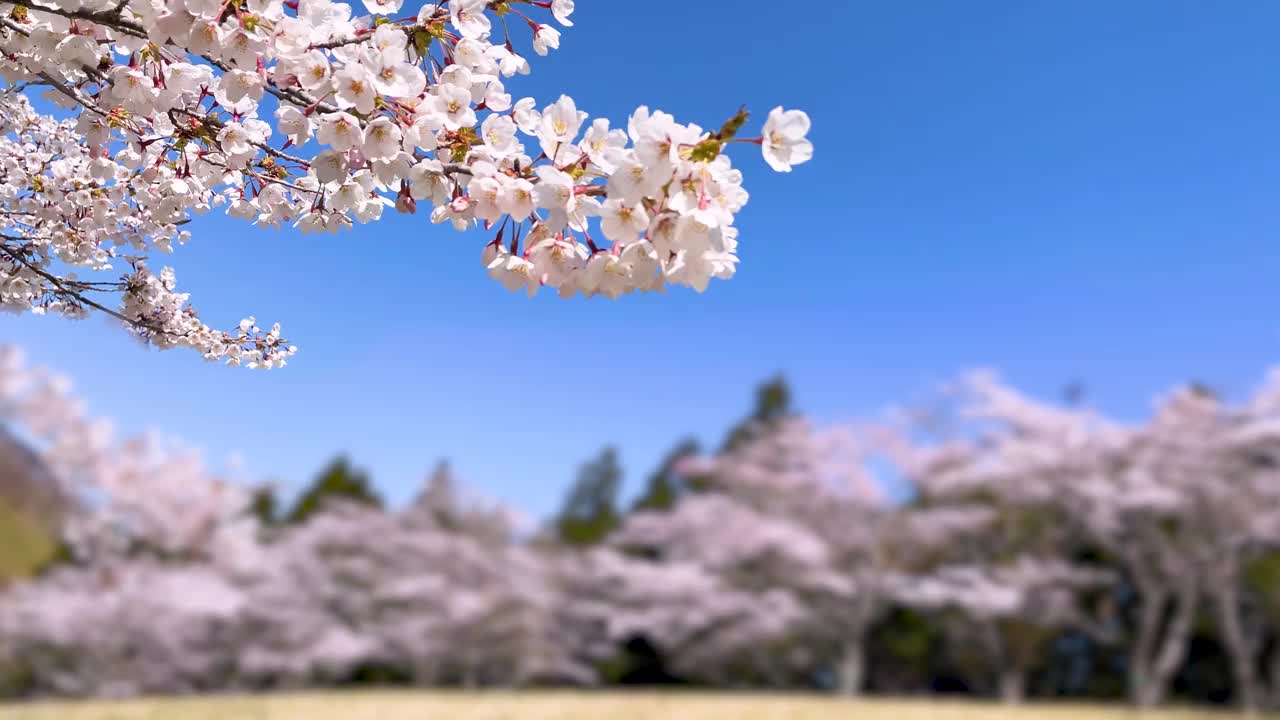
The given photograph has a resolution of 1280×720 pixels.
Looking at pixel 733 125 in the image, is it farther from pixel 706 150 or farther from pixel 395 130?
pixel 395 130

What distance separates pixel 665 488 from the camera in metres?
20.4

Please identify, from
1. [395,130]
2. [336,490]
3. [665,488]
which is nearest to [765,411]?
[665,488]

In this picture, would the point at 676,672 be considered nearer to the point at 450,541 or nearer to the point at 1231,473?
the point at 450,541

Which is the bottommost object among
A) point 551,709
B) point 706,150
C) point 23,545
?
point 551,709

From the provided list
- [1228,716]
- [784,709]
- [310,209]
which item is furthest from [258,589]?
[310,209]

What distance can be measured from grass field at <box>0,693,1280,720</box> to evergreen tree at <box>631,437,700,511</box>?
291 inches

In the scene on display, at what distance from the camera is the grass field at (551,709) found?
31.3 feet

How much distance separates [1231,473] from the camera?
1320cm

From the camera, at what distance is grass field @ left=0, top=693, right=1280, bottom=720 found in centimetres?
955

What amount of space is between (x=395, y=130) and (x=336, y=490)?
18.5m

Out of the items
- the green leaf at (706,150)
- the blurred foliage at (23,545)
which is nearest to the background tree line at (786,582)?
the blurred foliage at (23,545)

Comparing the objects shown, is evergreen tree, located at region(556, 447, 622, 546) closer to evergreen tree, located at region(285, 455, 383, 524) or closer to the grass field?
evergreen tree, located at region(285, 455, 383, 524)

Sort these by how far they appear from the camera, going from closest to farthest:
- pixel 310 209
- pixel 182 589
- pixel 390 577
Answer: pixel 310 209, pixel 182 589, pixel 390 577

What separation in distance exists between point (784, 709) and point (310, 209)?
10087mm
